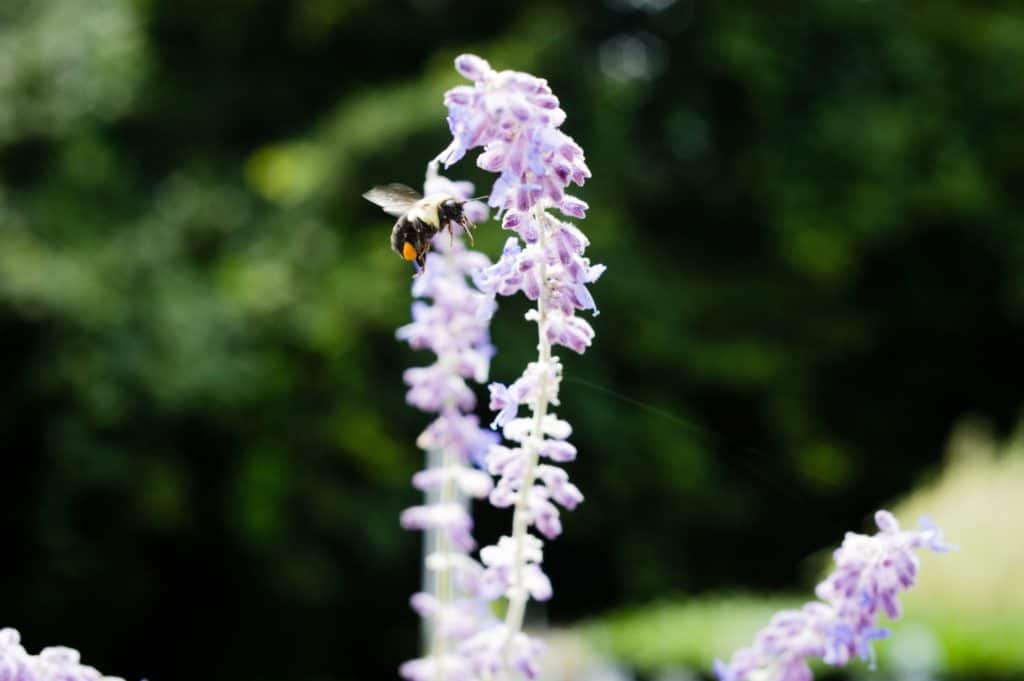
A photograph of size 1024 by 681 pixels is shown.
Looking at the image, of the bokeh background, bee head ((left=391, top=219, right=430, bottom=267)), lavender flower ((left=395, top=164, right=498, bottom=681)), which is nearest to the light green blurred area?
the bokeh background

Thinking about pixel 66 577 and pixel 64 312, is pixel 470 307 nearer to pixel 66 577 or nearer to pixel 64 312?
pixel 64 312

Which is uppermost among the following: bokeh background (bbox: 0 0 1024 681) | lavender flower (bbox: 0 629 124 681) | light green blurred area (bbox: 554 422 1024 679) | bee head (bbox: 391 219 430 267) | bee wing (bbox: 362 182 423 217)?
bokeh background (bbox: 0 0 1024 681)

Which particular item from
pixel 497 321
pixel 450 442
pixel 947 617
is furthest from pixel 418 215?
pixel 497 321

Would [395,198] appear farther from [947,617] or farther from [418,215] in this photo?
[947,617]

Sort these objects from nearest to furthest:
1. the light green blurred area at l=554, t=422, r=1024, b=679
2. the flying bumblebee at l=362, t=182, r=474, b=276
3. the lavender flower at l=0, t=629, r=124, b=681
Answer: the lavender flower at l=0, t=629, r=124, b=681
the flying bumblebee at l=362, t=182, r=474, b=276
the light green blurred area at l=554, t=422, r=1024, b=679

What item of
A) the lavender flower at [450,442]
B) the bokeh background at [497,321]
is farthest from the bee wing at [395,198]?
the bokeh background at [497,321]

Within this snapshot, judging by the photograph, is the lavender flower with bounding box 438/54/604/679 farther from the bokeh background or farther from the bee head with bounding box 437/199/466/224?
the bokeh background

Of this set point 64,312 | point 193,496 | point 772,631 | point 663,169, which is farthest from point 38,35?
point 772,631
